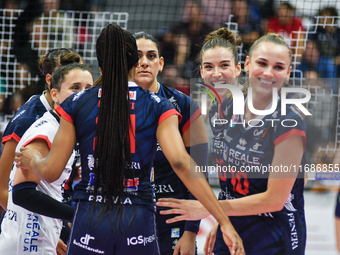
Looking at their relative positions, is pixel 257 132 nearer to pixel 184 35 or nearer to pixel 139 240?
pixel 139 240

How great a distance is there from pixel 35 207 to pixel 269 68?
1.69 m

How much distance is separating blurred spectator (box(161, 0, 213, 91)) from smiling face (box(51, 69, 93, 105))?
3.59m

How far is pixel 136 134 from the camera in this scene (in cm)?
202

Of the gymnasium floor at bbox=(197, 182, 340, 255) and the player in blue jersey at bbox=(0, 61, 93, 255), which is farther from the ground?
the player in blue jersey at bbox=(0, 61, 93, 255)

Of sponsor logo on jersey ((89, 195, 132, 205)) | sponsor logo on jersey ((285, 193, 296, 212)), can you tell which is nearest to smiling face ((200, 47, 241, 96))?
sponsor logo on jersey ((285, 193, 296, 212))

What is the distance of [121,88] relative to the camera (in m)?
2.04

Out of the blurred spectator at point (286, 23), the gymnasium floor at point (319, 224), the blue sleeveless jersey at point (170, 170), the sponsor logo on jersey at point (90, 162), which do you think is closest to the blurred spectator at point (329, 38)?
the blurred spectator at point (286, 23)

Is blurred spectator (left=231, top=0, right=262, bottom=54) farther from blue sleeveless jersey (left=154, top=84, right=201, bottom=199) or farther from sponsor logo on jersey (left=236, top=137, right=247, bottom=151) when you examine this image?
sponsor logo on jersey (left=236, top=137, right=247, bottom=151)

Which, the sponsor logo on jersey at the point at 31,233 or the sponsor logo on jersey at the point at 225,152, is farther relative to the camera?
the sponsor logo on jersey at the point at 225,152

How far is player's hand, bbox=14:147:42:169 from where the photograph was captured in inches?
86.0

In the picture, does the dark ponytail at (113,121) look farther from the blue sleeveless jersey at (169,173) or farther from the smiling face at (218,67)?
the smiling face at (218,67)

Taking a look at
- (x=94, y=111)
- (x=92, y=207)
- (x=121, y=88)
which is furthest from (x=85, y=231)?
(x=121, y=88)

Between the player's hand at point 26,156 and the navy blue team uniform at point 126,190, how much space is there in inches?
12.1

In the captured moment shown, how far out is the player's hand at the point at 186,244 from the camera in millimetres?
2861
